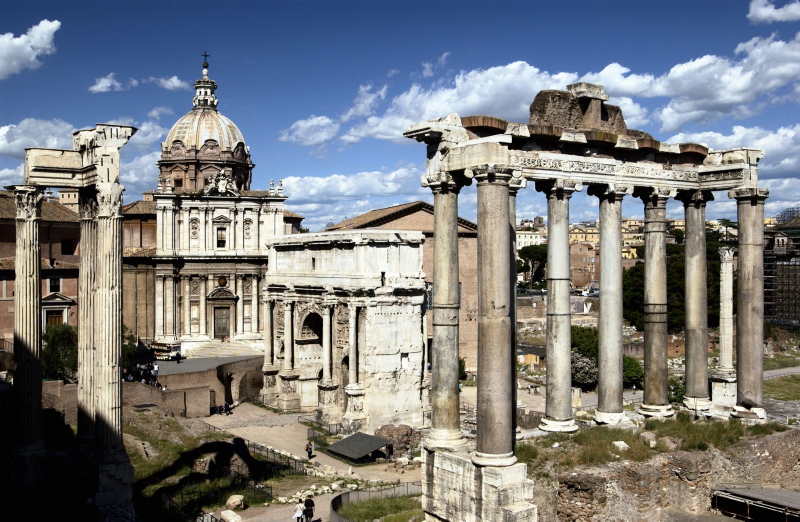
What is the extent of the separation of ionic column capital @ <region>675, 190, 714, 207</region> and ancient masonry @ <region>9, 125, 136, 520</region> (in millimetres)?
12253

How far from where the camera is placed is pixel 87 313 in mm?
17609

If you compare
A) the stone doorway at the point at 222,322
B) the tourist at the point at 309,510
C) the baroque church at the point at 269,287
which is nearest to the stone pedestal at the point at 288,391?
the baroque church at the point at 269,287

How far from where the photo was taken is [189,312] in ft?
140

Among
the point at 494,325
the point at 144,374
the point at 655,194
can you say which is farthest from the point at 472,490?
the point at 144,374

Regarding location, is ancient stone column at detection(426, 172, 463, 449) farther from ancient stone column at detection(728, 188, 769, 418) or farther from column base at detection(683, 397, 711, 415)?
ancient stone column at detection(728, 188, 769, 418)

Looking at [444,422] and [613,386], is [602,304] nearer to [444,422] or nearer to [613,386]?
[613,386]

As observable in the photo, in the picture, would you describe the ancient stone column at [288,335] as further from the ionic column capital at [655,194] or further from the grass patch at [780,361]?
the grass patch at [780,361]

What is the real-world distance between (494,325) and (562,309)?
10.4 feet

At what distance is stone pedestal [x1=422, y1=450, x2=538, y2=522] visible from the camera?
11.8m

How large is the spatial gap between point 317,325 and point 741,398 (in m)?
22.3

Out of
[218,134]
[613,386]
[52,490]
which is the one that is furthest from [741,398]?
[218,134]

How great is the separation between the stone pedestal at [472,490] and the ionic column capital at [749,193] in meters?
8.43

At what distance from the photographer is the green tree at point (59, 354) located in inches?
1230

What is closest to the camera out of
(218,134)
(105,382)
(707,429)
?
(707,429)
